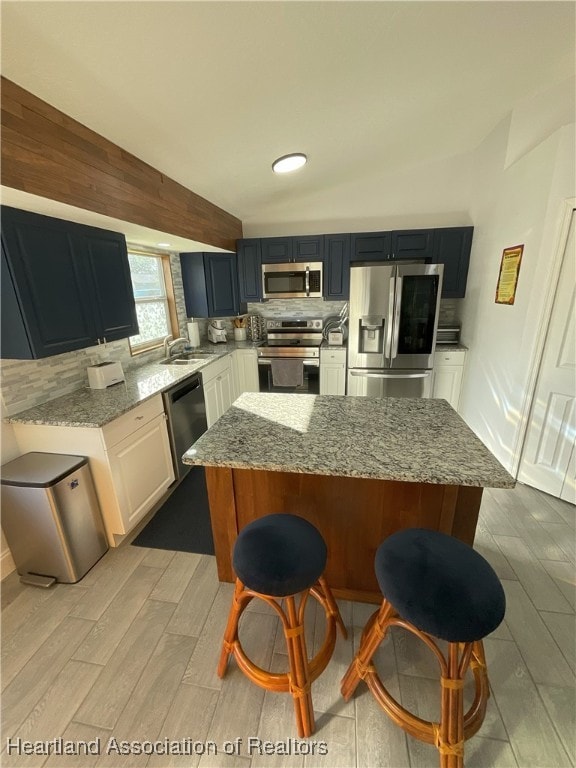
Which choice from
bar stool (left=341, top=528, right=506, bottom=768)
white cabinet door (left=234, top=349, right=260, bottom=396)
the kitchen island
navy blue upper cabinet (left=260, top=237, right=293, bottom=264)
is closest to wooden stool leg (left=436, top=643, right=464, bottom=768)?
bar stool (left=341, top=528, right=506, bottom=768)

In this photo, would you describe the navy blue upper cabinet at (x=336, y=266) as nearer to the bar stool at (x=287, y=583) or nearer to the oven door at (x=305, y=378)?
the oven door at (x=305, y=378)

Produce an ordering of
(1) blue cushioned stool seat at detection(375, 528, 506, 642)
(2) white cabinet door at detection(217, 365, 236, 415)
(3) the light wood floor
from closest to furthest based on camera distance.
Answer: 1. (1) blue cushioned stool seat at detection(375, 528, 506, 642)
2. (3) the light wood floor
3. (2) white cabinet door at detection(217, 365, 236, 415)

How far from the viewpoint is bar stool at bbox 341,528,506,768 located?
87 cm

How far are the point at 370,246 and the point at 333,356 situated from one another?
4.35 feet

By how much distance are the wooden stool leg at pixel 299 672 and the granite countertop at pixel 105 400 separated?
1.39 m

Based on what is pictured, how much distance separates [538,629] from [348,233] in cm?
368

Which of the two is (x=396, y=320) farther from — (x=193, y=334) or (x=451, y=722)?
(x=451, y=722)

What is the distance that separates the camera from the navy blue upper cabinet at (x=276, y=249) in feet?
12.5

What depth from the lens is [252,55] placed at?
1349 millimetres

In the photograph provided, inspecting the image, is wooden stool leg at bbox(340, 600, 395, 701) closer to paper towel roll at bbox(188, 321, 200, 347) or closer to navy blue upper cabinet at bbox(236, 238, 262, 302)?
paper towel roll at bbox(188, 321, 200, 347)

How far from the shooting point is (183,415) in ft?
8.80

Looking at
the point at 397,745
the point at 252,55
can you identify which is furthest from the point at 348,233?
the point at 397,745

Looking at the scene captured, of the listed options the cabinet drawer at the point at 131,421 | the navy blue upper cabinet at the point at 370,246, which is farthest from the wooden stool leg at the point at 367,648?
the navy blue upper cabinet at the point at 370,246

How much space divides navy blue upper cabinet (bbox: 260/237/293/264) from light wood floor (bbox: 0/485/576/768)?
3308 mm
